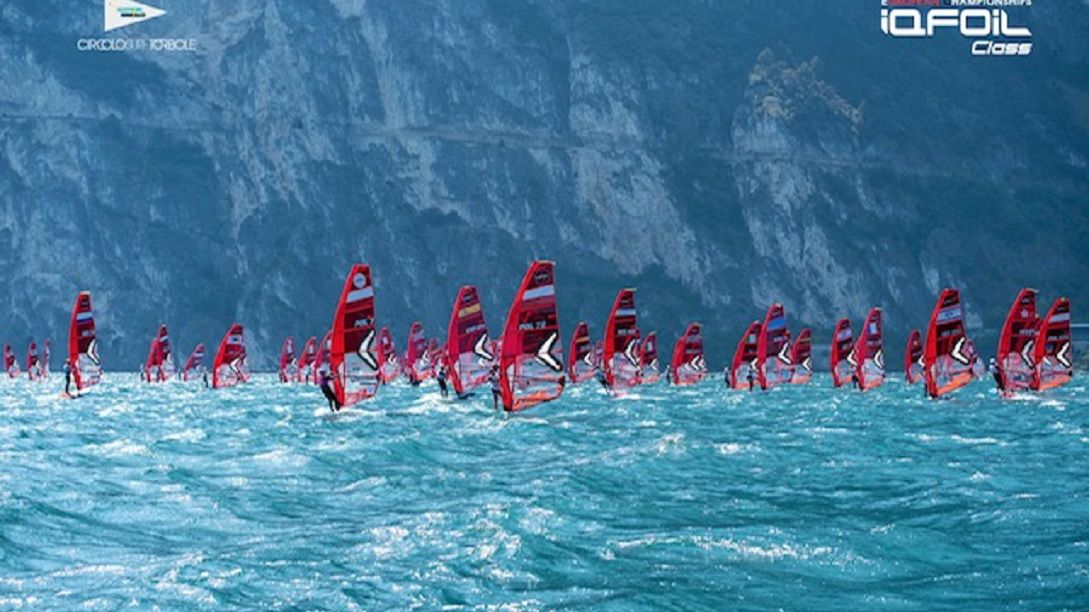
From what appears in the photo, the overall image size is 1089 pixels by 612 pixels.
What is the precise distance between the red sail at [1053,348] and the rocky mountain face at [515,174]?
344 feet

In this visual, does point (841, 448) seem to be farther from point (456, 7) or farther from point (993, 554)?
point (456, 7)

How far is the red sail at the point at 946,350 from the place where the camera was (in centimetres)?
4681

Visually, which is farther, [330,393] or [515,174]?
[515,174]

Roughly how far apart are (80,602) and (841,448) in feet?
61.7

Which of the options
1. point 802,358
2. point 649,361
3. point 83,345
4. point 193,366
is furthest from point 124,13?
point 83,345

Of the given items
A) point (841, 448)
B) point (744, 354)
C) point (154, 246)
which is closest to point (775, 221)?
point (154, 246)

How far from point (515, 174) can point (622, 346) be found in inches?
4157

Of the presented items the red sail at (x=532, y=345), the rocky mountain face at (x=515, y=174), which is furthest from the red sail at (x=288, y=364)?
the rocky mountain face at (x=515, y=174)

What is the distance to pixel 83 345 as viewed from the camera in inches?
2149

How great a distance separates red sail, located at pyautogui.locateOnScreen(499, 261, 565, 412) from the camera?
3925 centimetres

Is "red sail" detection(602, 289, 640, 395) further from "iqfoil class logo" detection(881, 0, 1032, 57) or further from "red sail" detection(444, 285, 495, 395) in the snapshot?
"iqfoil class logo" detection(881, 0, 1032, 57)

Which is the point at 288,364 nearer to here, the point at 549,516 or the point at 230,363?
the point at 230,363

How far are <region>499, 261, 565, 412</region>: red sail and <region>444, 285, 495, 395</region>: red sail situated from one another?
5.19 m

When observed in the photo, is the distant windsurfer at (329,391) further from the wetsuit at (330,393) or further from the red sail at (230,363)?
the red sail at (230,363)
